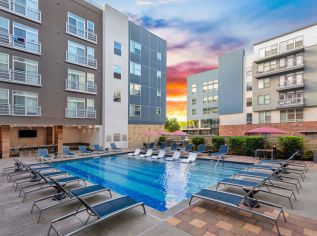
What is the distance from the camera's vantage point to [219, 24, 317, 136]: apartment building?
1011 inches

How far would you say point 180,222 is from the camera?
4387 mm

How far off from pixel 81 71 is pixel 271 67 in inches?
1145

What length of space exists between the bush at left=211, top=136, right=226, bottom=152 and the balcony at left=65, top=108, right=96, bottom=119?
1378cm

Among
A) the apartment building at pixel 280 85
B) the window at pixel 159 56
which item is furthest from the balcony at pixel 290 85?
the window at pixel 159 56

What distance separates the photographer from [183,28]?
1859 cm

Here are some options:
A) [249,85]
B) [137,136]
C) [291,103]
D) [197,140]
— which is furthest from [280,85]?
[137,136]

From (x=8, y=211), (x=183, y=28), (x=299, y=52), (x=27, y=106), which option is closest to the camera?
(x=8, y=211)

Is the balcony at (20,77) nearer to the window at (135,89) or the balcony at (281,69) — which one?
the window at (135,89)

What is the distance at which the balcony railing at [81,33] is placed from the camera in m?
19.4

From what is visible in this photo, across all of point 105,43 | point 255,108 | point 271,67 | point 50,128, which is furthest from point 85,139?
point 271,67

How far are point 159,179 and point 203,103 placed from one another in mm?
38792

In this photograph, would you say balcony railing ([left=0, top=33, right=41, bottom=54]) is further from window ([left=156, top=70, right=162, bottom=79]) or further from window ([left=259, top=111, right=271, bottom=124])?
window ([left=259, top=111, right=271, bottom=124])

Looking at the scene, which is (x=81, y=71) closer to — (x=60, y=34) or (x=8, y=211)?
(x=60, y=34)

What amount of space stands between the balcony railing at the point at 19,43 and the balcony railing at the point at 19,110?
512 cm
